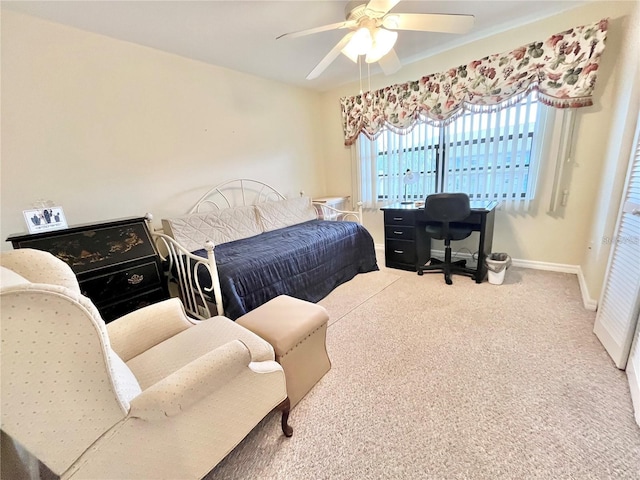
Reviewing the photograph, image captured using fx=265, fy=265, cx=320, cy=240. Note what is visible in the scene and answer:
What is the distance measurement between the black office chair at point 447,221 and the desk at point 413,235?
0.10 meters

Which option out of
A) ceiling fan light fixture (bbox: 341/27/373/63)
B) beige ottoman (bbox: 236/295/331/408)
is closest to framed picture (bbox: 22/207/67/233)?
beige ottoman (bbox: 236/295/331/408)

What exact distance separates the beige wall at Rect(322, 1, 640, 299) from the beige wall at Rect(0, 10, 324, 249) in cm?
204

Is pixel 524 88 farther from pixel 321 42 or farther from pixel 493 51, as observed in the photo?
pixel 321 42

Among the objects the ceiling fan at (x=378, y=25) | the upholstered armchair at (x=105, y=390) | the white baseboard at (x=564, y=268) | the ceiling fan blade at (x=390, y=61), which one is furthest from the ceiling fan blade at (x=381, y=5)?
the white baseboard at (x=564, y=268)

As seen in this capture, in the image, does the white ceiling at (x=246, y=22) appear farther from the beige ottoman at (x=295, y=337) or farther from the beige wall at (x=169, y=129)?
the beige ottoman at (x=295, y=337)

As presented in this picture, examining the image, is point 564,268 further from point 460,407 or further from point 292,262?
point 292,262

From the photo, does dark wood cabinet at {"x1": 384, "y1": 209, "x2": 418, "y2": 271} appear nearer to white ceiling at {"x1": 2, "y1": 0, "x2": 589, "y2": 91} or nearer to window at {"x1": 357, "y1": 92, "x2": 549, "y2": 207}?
window at {"x1": 357, "y1": 92, "x2": 549, "y2": 207}

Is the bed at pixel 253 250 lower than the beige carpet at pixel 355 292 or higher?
higher

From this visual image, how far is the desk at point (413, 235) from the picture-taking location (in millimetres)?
2697

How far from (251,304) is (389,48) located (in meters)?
2.09

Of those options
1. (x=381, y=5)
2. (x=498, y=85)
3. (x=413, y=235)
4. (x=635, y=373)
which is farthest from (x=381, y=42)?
(x=635, y=373)

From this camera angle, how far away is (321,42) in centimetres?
246

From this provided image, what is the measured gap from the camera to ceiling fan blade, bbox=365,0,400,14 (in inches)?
59.1

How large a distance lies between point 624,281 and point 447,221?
130cm
